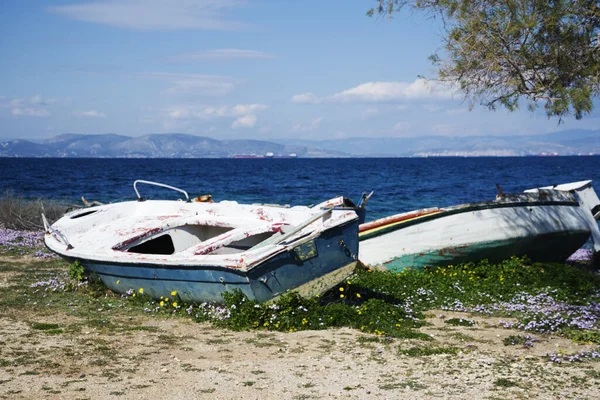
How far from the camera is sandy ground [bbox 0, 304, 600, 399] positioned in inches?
235

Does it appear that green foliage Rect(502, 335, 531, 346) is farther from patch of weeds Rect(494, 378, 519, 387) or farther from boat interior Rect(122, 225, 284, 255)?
boat interior Rect(122, 225, 284, 255)

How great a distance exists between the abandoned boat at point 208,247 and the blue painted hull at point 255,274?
0.04ft

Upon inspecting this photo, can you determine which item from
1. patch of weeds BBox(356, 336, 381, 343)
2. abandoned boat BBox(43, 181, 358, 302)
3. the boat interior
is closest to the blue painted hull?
abandoned boat BBox(43, 181, 358, 302)

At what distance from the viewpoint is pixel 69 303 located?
10016mm

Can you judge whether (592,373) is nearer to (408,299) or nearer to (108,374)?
(408,299)

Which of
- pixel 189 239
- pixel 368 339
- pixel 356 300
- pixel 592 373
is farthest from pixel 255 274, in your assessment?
pixel 592 373

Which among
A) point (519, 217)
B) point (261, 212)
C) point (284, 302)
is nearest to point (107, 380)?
point (284, 302)

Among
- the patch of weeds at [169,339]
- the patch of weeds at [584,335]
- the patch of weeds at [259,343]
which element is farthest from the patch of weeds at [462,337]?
the patch of weeds at [169,339]

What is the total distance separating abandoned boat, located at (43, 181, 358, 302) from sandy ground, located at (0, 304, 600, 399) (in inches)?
30.2

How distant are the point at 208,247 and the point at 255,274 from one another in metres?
1.55

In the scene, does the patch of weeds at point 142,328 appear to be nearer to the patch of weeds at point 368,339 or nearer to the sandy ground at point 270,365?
the sandy ground at point 270,365

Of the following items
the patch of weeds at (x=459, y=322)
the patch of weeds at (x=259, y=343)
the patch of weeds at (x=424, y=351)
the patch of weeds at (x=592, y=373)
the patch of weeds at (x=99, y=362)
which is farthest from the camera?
the patch of weeds at (x=459, y=322)

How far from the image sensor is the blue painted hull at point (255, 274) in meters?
8.41

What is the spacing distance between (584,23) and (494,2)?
1.23 meters
